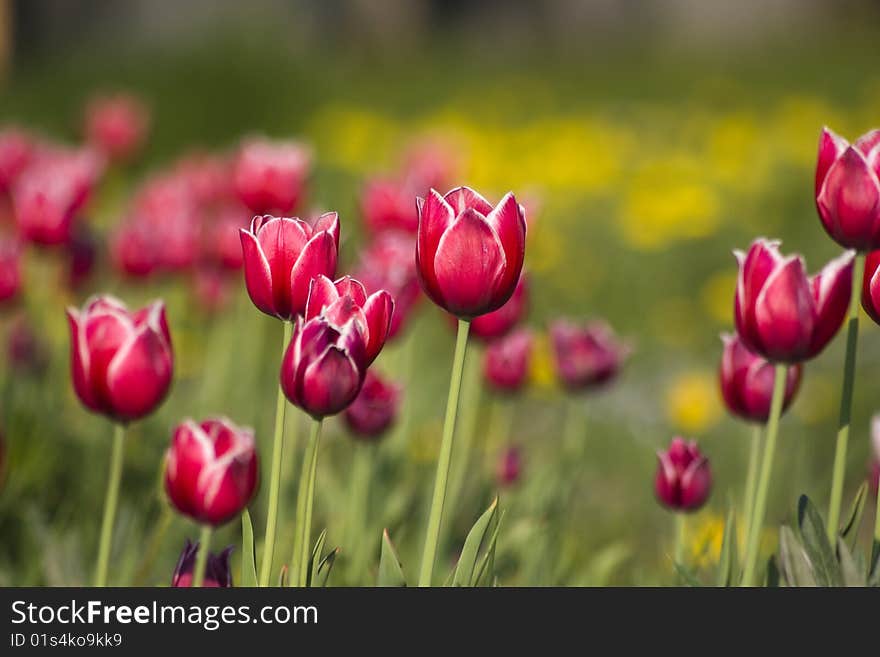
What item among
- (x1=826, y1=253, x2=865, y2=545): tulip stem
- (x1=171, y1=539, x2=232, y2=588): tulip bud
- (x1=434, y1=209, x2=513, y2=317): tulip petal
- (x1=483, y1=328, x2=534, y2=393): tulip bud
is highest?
(x1=483, y1=328, x2=534, y2=393): tulip bud

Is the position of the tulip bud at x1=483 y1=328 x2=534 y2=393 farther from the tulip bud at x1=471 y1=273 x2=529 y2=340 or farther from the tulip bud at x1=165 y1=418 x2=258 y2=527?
the tulip bud at x1=165 y1=418 x2=258 y2=527

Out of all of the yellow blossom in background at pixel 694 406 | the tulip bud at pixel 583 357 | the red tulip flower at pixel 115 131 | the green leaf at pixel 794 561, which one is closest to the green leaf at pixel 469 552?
the green leaf at pixel 794 561

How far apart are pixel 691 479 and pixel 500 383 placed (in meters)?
0.64

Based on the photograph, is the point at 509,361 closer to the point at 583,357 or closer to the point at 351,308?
the point at 583,357

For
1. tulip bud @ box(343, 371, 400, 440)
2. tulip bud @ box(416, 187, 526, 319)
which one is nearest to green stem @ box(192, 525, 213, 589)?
tulip bud @ box(416, 187, 526, 319)

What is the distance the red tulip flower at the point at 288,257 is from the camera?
4.06 ft

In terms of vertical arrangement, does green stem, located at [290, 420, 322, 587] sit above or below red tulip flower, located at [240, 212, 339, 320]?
below

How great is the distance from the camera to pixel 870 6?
588 inches

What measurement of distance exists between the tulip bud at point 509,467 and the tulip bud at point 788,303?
3.34ft

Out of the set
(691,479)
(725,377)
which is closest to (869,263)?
(725,377)

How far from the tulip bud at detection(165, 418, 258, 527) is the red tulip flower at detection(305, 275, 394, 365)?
0.27 m

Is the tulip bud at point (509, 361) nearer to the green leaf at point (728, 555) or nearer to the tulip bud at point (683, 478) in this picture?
the tulip bud at point (683, 478)

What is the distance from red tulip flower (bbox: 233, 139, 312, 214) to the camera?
7.87 feet
